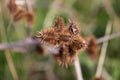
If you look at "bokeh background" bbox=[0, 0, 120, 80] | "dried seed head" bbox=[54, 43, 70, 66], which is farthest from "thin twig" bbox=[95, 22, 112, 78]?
"dried seed head" bbox=[54, 43, 70, 66]

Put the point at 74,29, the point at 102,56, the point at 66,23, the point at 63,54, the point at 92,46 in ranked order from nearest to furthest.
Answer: the point at 74,29, the point at 63,54, the point at 92,46, the point at 102,56, the point at 66,23

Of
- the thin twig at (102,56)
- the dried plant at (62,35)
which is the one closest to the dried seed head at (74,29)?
the dried plant at (62,35)

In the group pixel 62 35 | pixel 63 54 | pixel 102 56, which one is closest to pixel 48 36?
pixel 62 35

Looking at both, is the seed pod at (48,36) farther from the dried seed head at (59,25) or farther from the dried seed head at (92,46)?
the dried seed head at (92,46)

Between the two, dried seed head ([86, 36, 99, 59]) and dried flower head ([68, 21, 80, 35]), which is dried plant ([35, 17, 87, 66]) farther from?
dried seed head ([86, 36, 99, 59])

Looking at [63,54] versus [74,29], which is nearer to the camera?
[74,29]

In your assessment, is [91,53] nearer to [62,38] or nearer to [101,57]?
[101,57]

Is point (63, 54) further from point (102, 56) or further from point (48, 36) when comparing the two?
point (102, 56)

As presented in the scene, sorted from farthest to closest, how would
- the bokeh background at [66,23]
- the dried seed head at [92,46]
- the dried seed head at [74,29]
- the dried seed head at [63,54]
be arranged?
the bokeh background at [66,23] < the dried seed head at [92,46] < the dried seed head at [63,54] < the dried seed head at [74,29]
